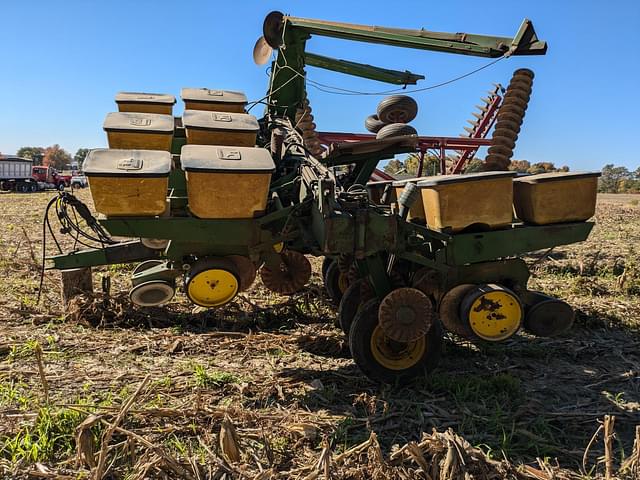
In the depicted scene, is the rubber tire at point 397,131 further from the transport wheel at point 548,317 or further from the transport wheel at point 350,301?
the transport wheel at point 548,317

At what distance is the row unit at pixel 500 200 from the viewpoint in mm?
4043

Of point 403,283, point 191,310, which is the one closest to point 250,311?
point 191,310

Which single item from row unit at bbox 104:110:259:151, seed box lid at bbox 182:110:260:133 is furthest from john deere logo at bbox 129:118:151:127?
seed box lid at bbox 182:110:260:133

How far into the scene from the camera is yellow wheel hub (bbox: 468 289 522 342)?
4.06 m

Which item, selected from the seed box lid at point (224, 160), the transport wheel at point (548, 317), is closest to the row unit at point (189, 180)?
the seed box lid at point (224, 160)

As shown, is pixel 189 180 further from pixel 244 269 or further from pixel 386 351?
pixel 386 351

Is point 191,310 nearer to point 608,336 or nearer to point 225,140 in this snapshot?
point 225,140

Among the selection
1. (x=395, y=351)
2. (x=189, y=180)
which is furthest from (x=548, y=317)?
(x=189, y=180)

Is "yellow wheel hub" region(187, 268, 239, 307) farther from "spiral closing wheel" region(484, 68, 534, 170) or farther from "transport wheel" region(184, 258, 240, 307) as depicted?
"spiral closing wheel" region(484, 68, 534, 170)

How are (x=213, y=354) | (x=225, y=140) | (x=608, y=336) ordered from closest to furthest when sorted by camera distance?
1. (x=225, y=140)
2. (x=213, y=354)
3. (x=608, y=336)

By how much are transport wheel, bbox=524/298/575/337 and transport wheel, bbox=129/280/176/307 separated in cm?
299

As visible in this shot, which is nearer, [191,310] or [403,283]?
[403,283]

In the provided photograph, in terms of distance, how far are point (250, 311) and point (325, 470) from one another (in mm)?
3297

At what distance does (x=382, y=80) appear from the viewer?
21.9 feet
